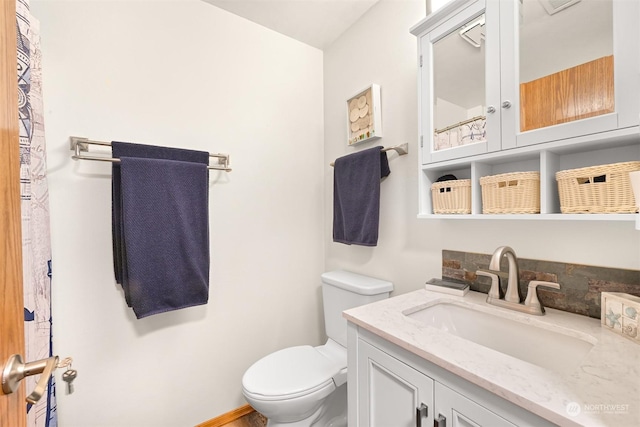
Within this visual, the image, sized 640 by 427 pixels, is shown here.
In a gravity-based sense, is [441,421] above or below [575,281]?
below

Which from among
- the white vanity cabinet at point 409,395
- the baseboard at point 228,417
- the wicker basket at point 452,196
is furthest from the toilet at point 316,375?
the wicker basket at point 452,196

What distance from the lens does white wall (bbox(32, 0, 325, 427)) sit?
48.8 inches

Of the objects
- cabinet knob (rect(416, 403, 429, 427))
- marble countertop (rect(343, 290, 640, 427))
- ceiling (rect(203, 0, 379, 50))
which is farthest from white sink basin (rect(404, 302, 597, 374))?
ceiling (rect(203, 0, 379, 50))

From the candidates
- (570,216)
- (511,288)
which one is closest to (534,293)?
(511,288)

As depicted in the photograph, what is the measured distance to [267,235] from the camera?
69.7 inches

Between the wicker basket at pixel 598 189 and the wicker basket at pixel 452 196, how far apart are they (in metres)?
0.28

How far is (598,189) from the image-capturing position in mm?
756

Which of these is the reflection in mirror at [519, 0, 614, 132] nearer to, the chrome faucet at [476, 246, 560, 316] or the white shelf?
the white shelf

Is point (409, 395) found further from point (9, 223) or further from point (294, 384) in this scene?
point (9, 223)

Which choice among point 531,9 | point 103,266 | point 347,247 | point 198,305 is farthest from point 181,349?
point 531,9

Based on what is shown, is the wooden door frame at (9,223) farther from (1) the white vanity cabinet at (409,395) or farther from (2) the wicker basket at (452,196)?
(2) the wicker basket at (452,196)

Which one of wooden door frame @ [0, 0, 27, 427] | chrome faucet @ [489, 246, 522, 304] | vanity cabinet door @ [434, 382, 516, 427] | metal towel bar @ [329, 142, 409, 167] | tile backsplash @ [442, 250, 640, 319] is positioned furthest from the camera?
metal towel bar @ [329, 142, 409, 167]

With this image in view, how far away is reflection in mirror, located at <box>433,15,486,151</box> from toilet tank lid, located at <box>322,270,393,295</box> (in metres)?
0.74

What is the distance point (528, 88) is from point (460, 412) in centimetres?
98
